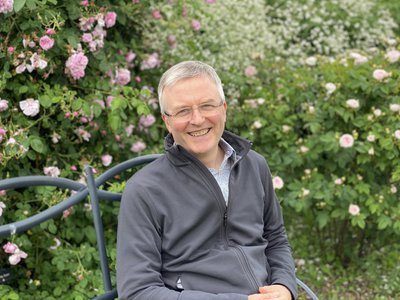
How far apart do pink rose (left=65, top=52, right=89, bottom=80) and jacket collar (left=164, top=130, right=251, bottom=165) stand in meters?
0.94

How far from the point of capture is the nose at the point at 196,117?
6.71 feet

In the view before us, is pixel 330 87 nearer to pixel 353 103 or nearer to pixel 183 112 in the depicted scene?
pixel 353 103

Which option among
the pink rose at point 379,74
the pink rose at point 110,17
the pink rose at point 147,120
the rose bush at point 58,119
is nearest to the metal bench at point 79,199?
the rose bush at point 58,119

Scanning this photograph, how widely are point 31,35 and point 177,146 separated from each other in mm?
1120

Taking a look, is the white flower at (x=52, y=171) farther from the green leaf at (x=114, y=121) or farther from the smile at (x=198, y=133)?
the smile at (x=198, y=133)

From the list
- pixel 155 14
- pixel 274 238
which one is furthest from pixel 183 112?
pixel 155 14

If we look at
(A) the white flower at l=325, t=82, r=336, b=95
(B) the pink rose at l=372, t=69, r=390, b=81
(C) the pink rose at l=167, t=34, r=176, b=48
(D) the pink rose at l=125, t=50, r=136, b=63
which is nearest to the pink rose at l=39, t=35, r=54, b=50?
(D) the pink rose at l=125, t=50, r=136, b=63

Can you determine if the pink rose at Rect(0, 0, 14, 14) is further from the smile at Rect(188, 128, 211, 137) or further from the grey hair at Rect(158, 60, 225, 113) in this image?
the smile at Rect(188, 128, 211, 137)

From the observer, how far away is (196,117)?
205cm

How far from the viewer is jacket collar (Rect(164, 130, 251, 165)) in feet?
6.87

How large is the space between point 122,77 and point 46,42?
62 cm

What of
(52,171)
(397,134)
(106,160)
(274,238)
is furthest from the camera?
(397,134)

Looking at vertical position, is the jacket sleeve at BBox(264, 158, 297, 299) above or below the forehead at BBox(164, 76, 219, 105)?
below

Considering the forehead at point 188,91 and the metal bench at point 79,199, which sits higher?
the forehead at point 188,91
